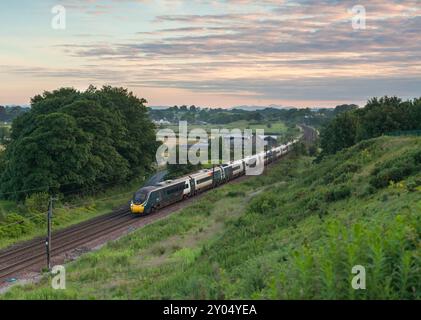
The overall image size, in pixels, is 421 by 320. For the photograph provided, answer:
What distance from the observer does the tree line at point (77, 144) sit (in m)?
47.3

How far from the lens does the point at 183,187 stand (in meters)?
50.9

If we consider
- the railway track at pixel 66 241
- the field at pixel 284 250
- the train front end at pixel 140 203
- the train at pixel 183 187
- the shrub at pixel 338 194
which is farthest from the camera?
the train at pixel 183 187

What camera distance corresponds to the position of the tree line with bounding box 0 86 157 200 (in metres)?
47.3

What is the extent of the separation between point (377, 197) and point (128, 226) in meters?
23.2

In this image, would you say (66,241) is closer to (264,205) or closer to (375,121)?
(264,205)

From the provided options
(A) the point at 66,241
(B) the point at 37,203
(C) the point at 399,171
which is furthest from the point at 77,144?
(C) the point at 399,171

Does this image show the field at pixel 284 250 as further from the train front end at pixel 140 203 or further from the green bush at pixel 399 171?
the train front end at pixel 140 203

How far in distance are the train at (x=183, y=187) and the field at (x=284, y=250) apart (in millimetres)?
3821

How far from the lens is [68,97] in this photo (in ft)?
200

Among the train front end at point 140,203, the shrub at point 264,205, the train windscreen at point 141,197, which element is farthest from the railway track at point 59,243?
the shrub at point 264,205

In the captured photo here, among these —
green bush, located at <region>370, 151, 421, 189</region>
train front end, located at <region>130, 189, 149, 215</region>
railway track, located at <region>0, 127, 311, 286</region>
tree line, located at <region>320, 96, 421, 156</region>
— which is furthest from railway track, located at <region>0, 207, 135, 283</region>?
tree line, located at <region>320, 96, 421, 156</region>

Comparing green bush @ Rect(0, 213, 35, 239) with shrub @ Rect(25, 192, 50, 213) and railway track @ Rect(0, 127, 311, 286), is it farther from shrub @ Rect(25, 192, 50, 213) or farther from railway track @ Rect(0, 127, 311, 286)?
shrub @ Rect(25, 192, 50, 213)

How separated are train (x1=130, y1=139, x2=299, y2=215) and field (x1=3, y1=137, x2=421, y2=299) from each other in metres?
3.82
